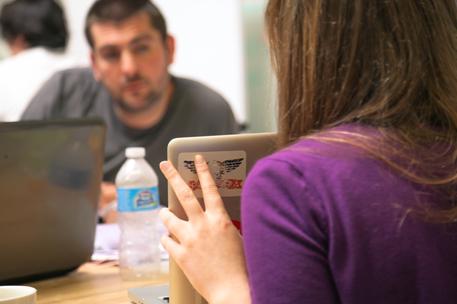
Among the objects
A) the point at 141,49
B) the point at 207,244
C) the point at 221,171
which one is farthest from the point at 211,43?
the point at 207,244

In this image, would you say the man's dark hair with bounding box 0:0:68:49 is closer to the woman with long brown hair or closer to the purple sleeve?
the woman with long brown hair

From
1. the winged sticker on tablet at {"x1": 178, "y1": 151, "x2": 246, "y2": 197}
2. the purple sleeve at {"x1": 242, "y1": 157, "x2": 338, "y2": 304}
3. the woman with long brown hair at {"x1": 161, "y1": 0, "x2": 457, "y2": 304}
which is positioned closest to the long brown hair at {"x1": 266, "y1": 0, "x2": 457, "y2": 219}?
the woman with long brown hair at {"x1": 161, "y1": 0, "x2": 457, "y2": 304}

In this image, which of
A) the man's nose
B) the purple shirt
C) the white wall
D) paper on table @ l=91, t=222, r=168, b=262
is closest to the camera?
the purple shirt

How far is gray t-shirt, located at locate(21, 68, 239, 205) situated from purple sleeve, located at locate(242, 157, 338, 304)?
76.2 inches

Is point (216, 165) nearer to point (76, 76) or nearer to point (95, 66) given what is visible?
point (95, 66)

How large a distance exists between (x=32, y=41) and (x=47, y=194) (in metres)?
2.33

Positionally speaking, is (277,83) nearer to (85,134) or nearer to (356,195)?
(356,195)

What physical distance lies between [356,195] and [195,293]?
40cm

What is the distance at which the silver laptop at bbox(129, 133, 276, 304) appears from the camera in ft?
3.70

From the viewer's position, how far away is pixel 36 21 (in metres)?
3.60

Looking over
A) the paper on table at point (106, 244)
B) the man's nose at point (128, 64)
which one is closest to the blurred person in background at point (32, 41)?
the man's nose at point (128, 64)

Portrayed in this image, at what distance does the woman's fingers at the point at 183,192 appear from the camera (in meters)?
1.08

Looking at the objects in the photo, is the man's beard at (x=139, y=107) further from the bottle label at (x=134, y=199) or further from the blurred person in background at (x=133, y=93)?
the bottle label at (x=134, y=199)

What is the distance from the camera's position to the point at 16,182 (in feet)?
4.61
